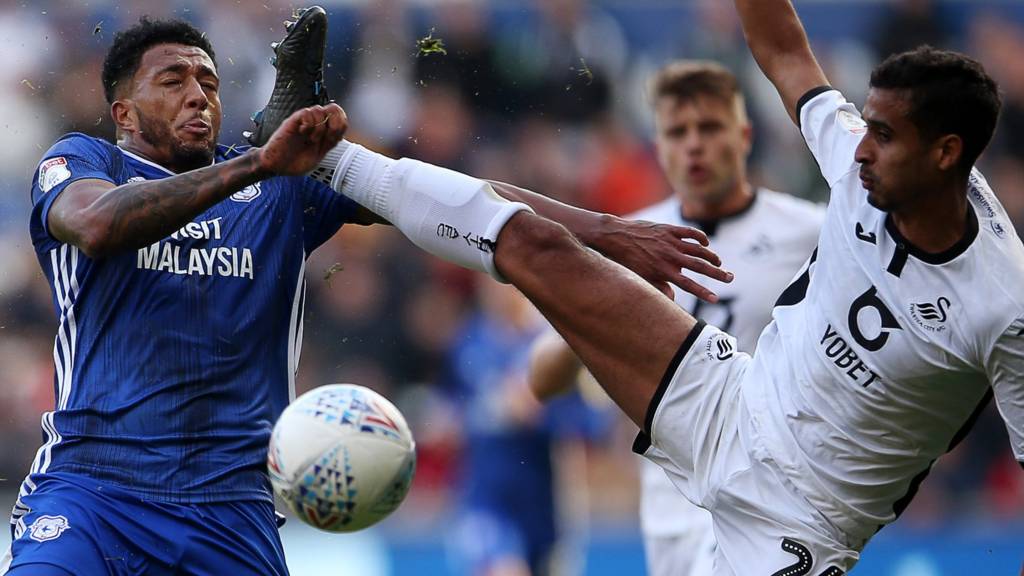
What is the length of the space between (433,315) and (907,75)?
674cm

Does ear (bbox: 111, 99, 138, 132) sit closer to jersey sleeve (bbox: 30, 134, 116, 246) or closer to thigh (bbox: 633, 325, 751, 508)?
jersey sleeve (bbox: 30, 134, 116, 246)

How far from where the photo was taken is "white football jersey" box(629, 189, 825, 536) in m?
7.57

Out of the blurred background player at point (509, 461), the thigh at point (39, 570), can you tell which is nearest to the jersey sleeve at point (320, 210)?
the thigh at point (39, 570)

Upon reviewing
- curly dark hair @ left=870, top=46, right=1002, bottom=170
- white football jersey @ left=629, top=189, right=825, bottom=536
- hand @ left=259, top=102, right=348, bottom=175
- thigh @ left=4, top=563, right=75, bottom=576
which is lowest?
thigh @ left=4, top=563, right=75, bottom=576

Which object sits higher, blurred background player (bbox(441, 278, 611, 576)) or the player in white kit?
the player in white kit

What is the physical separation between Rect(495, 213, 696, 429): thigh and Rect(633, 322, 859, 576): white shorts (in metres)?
→ 0.07

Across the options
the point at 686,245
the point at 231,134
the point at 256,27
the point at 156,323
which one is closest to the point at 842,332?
the point at 686,245

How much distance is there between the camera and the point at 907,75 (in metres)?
5.14

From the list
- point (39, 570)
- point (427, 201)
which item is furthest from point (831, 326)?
point (39, 570)

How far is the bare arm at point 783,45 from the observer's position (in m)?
5.84

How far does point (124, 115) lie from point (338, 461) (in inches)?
65.7

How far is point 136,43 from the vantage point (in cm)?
545

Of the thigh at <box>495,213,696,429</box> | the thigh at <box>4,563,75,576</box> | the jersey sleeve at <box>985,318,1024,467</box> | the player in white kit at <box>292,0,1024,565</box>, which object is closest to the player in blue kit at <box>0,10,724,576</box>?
the thigh at <box>4,563,75,576</box>

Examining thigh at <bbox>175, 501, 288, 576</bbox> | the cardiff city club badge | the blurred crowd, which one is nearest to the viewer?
the cardiff city club badge
